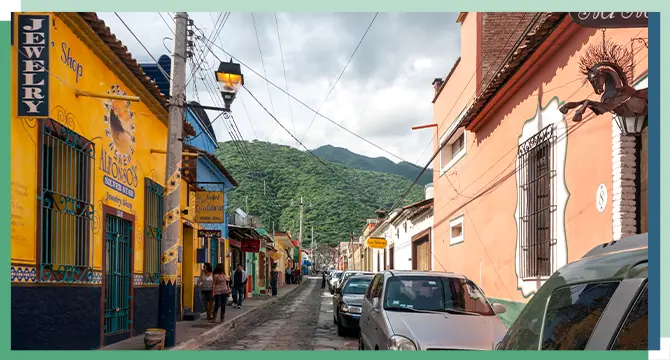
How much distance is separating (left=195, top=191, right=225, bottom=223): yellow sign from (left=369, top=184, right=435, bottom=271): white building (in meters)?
8.48

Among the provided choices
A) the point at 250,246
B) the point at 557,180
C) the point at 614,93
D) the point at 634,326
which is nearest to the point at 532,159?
the point at 557,180

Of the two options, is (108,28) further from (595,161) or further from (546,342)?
(546,342)

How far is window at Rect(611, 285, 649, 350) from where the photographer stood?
9.57ft

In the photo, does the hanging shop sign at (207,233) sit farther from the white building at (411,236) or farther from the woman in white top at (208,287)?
the white building at (411,236)

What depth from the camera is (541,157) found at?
1084cm

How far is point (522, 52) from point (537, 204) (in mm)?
2539

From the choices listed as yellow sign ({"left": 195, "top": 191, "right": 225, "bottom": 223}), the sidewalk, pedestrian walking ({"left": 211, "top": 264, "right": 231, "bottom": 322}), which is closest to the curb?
the sidewalk

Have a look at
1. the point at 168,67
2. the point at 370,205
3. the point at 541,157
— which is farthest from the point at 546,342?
the point at 370,205

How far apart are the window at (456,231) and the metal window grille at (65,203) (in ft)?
32.2

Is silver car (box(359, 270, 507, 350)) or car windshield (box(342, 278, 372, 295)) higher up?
silver car (box(359, 270, 507, 350))

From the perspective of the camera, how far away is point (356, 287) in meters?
16.1

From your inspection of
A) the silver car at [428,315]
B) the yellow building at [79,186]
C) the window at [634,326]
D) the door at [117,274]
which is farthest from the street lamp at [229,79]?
the window at [634,326]

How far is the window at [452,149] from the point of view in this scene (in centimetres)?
1725

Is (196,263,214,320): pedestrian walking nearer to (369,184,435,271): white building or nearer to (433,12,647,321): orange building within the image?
(433,12,647,321): orange building
